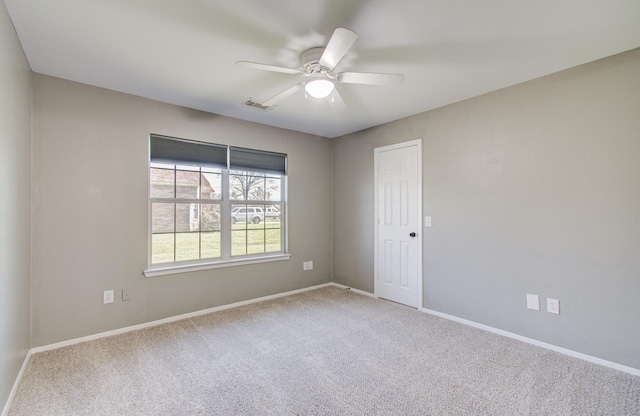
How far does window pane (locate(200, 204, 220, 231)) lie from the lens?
11.6 ft

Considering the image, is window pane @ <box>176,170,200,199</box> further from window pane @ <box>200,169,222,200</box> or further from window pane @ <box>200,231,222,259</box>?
window pane @ <box>200,231,222,259</box>

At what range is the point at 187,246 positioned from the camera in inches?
135

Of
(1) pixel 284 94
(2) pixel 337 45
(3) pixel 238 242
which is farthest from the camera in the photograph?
(3) pixel 238 242

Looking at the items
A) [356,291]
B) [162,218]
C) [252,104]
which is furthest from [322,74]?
[356,291]

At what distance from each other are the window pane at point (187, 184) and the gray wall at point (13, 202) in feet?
4.03

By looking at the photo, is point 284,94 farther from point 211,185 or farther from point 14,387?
point 14,387

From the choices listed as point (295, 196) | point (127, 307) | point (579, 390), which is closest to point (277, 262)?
point (295, 196)

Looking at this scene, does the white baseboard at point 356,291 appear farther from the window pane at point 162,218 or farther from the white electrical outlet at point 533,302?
the window pane at point 162,218

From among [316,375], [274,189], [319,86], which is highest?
[319,86]

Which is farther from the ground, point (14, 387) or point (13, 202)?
point (13, 202)

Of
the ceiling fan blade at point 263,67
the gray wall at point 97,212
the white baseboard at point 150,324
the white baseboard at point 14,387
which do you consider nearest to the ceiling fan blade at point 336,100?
the ceiling fan blade at point 263,67

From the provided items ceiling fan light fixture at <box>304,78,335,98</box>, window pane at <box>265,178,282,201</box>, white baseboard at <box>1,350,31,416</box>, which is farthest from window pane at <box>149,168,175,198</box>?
ceiling fan light fixture at <box>304,78,335,98</box>

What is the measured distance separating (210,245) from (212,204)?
502 millimetres

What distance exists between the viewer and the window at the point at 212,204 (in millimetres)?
3238
